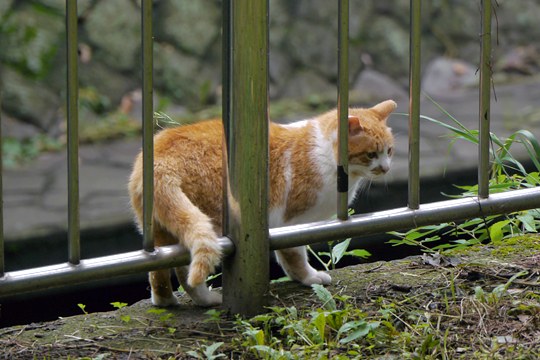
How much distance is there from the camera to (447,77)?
750 cm

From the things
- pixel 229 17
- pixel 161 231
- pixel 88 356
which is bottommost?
pixel 88 356

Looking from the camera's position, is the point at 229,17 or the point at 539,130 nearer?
the point at 229,17

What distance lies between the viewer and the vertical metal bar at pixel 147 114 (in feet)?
7.67

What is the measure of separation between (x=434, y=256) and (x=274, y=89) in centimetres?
413

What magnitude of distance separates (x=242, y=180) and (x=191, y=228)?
18 centimetres

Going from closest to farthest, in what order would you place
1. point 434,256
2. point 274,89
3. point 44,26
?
1. point 434,256
2. point 44,26
3. point 274,89

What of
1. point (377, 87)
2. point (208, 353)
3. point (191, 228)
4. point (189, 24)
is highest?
point (189, 24)

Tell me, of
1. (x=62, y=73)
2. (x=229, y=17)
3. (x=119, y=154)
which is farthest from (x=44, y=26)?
(x=229, y=17)

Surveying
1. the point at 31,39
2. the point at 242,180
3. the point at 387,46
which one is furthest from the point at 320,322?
the point at 387,46

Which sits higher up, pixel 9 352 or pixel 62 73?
pixel 62 73

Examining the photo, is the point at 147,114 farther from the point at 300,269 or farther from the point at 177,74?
the point at 177,74

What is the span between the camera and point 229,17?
2438 mm

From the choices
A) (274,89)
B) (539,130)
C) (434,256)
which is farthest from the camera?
(274,89)

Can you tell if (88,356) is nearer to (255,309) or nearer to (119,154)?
(255,309)
